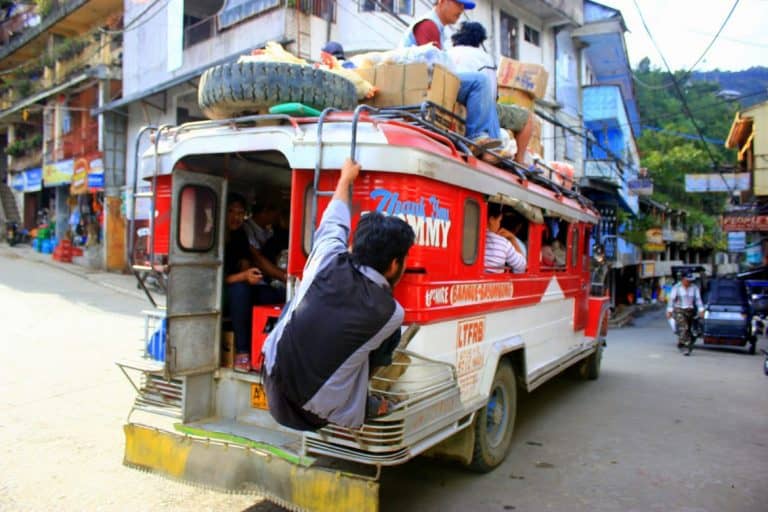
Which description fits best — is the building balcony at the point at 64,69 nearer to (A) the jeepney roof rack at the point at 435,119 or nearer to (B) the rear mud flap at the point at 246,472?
(A) the jeepney roof rack at the point at 435,119

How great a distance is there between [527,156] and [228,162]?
127 inches

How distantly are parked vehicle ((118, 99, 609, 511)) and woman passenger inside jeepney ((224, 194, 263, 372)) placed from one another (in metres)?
0.11

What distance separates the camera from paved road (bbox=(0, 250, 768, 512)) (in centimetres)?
409

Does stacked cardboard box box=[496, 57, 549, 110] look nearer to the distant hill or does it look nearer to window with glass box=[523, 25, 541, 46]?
window with glass box=[523, 25, 541, 46]

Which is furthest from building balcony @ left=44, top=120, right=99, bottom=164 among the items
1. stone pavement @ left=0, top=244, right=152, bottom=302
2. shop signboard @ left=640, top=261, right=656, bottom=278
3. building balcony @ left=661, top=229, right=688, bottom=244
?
building balcony @ left=661, top=229, right=688, bottom=244

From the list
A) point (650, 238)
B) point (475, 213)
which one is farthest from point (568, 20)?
point (475, 213)

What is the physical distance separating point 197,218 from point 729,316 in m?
12.2

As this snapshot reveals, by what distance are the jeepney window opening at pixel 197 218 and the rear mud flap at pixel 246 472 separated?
1248mm

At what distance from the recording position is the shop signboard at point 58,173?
21516mm

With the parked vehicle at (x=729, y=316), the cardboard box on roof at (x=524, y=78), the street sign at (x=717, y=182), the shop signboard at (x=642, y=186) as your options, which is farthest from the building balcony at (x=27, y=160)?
the parked vehicle at (x=729, y=316)

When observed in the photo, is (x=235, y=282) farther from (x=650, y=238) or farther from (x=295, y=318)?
(x=650, y=238)

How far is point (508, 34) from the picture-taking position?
19.0 meters

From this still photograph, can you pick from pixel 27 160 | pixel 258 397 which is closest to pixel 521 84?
pixel 258 397

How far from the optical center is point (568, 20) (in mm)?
20031
